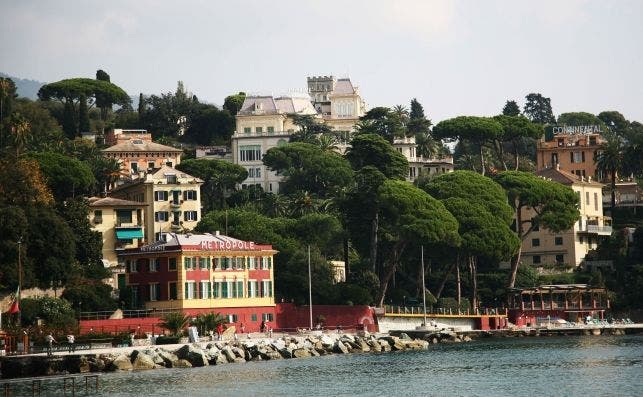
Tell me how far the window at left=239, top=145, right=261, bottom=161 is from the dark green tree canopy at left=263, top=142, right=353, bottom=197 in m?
8.24

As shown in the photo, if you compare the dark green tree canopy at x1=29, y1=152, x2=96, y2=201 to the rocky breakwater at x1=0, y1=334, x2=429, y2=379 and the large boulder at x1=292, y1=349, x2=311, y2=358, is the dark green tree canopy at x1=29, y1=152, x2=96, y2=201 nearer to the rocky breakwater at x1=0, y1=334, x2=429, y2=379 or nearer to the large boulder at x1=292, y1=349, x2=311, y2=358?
the rocky breakwater at x1=0, y1=334, x2=429, y2=379

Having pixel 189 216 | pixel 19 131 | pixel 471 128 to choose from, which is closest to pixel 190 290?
pixel 189 216

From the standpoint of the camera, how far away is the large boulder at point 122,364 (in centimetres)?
8981

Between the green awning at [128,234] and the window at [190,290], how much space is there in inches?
848

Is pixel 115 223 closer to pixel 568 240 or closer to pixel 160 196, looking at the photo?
pixel 160 196

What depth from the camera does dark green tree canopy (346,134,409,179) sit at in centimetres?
14650

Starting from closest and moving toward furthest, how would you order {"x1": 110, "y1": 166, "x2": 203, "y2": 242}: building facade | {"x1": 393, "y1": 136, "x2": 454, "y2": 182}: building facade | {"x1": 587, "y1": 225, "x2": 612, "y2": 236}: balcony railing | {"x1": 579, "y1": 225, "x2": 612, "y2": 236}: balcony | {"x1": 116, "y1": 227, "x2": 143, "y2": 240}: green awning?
{"x1": 116, "y1": 227, "x2": 143, "y2": 240}: green awning, {"x1": 110, "y1": 166, "x2": 203, "y2": 242}: building facade, {"x1": 579, "y1": 225, "x2": 612, "y2": 236}: balcony, {"x1": 587, "y1": 225, "x2": 612, "y2": 236}: balcony railing, {"x1": 393, "y1": 136, "x2": 454, "y2": 182}: building facade

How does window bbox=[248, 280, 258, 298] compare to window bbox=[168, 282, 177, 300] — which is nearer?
window bbox=[168, 282, 177, 300]

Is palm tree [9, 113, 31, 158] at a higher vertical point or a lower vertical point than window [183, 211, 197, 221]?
higher

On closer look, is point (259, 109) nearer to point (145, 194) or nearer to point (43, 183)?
point (145, 194)

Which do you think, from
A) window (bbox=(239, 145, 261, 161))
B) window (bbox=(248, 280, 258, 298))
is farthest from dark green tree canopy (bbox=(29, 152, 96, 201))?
window (bbox=(239, 145, 261, 161))

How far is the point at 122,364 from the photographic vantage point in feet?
296

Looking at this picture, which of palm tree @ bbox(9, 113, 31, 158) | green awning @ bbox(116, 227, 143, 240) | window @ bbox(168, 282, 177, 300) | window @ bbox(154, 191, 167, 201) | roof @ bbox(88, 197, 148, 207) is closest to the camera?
window @ bbox(168, 282, 177, 300)

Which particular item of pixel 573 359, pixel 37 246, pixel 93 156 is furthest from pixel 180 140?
pixel 573 359
